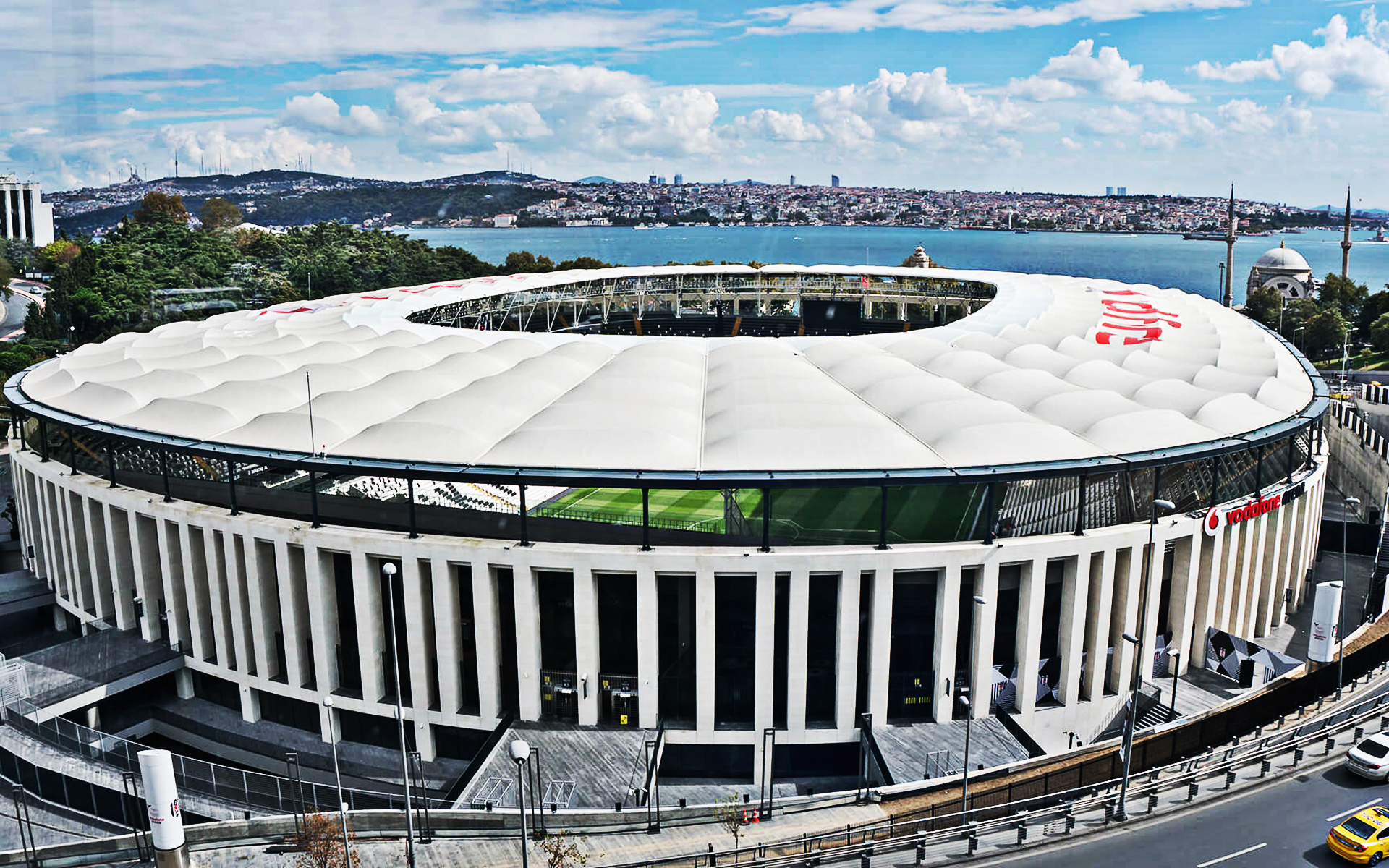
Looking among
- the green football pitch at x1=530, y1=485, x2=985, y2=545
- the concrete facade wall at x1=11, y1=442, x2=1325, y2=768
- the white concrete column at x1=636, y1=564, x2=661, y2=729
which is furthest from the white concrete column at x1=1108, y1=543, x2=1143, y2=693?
the white concrete column at x1=636, y1=564, x2=661, y2=729

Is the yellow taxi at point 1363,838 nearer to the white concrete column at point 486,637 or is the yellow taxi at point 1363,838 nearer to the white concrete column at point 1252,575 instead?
the white concrete column at point 1252,575

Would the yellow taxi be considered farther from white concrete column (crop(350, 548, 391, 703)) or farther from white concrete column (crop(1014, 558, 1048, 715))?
white concrete column (crop(350, 548, 391, 703))

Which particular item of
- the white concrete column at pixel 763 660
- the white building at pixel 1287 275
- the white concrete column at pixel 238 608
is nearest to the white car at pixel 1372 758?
the white concrete column at pixel 763 660

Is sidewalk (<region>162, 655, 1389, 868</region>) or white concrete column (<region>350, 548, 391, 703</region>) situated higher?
white concrete column (<region>350, 548, 391, 703</region>)

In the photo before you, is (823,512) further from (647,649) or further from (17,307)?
(17,307)

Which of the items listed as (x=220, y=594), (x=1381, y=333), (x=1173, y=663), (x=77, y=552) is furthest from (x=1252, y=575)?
(x=1381, y=333)
